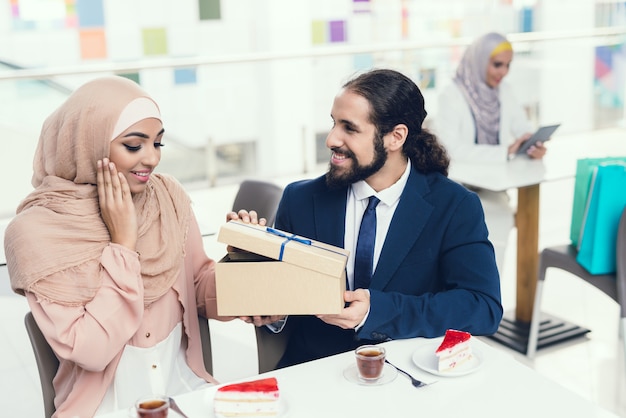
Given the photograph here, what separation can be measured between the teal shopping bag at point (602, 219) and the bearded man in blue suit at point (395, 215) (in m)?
0.87

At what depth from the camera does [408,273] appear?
2.00m

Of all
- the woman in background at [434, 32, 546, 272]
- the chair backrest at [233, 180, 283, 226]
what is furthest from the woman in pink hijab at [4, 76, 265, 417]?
the woman in background at [434, 32, 546, 272]

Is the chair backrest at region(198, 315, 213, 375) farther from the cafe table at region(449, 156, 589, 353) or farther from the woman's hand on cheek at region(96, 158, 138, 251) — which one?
the cafe table at region(449, 156, 589, 353)

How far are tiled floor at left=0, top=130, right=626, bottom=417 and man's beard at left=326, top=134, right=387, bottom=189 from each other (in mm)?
856

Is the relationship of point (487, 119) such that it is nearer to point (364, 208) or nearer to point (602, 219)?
point (602, 219)

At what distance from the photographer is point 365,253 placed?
6.59 ft

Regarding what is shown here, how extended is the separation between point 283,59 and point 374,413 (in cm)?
434

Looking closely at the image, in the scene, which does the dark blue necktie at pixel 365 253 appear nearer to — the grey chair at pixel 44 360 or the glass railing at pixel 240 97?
the grey chair at pixel 44 360

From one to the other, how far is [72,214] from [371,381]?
31.6 inches

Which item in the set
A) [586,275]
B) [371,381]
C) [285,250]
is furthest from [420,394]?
[586,275]

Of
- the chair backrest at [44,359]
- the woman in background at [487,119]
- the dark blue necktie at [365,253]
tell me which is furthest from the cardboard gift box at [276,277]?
the woman in background at [487,119]

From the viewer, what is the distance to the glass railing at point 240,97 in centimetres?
471

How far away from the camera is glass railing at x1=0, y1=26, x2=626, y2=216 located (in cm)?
471

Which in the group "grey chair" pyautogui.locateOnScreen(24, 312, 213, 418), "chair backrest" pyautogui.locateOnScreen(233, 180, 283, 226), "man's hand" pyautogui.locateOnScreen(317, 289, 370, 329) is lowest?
"grey chair" pyautogui.locateOnScreen(24, 312, 213, 418)
